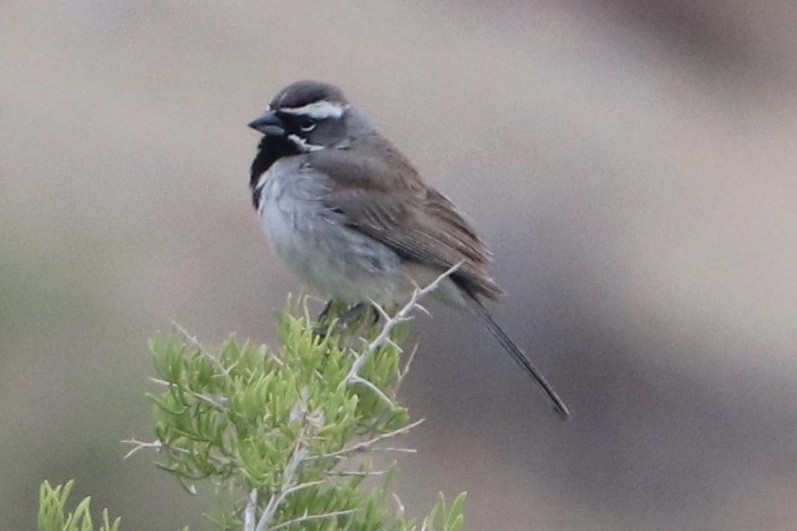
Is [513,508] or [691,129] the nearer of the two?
[513,508]

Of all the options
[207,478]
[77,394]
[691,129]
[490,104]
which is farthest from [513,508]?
[207,478]

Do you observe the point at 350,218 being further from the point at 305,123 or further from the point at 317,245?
the point at 305,123

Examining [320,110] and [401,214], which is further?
[401,214]

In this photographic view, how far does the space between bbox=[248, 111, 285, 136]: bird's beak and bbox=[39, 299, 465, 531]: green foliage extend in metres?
2.22

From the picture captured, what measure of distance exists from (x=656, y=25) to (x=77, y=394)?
10983 mm

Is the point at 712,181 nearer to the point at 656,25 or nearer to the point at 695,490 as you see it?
the point at 656,25

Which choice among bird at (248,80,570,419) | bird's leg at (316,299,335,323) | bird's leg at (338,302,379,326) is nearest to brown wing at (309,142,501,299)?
bird at (248,80,570,419)

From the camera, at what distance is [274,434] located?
6.88 ft

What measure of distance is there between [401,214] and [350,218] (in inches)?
7.6

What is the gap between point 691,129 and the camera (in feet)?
50.8

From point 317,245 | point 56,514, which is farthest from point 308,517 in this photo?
point 317,245

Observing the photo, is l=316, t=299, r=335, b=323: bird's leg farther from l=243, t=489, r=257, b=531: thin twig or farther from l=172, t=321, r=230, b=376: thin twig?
l=243, t=489, r=257, b=531: thin twig

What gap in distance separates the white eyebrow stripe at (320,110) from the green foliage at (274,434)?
7.38ft

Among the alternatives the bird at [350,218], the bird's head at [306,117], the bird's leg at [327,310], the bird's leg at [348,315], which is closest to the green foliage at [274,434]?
the bird's leg at [348,315]
